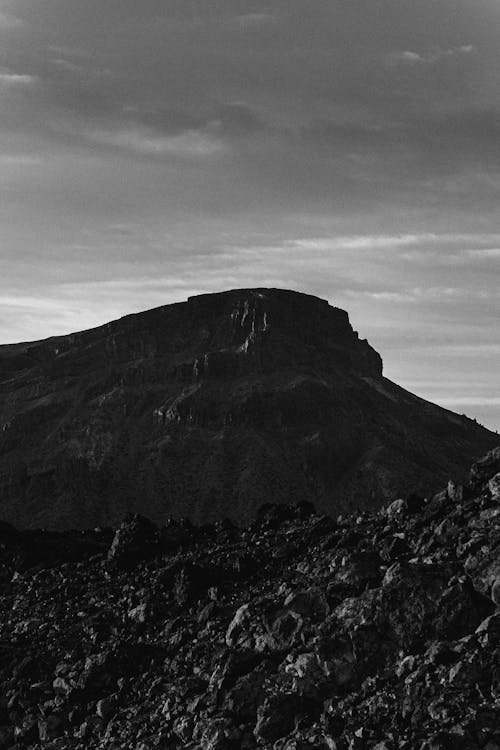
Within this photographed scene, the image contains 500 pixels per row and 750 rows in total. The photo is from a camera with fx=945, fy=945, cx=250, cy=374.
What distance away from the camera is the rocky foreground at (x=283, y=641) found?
20578mm

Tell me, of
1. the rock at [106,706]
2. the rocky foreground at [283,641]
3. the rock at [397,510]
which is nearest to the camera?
the rocky foreground at [283,641]

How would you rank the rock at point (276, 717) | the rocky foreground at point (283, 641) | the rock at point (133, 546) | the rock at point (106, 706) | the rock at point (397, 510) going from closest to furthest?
the rocky foreground at point (283, 641) → the rock at point (276, 717) → the rock at point (106, 706) → the rock at point (397, 510) → the rock at point (133, 546)

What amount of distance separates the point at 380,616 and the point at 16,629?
52.1ft

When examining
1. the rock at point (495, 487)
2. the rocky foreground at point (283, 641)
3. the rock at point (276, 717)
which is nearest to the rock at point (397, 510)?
the rocky foreground at point (283, 641)

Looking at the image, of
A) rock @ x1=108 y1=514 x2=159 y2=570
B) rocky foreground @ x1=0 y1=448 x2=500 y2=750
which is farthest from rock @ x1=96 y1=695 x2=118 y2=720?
rock @ x1=108 y1=514 x2=159 y2=570

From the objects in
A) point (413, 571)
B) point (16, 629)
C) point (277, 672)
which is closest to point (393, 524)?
point (413, 571)

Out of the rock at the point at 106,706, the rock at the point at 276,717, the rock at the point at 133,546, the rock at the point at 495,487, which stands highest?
the rock at the point at 495,487

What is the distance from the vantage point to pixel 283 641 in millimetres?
24797

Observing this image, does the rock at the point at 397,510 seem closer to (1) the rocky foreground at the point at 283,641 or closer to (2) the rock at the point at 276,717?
(1) the rocky foreground at the point at 283,641

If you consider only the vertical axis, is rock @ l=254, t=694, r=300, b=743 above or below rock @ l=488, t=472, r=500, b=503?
below

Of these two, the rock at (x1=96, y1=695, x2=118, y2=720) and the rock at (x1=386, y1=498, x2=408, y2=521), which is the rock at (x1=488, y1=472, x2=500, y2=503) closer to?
the rock at (x1=386, y1=498, x2=408, y2=521)

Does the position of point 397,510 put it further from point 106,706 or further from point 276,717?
point 276,717

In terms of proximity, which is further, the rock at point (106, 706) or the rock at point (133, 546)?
the rock at point (133, 546)

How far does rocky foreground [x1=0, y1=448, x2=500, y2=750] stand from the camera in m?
20.6
